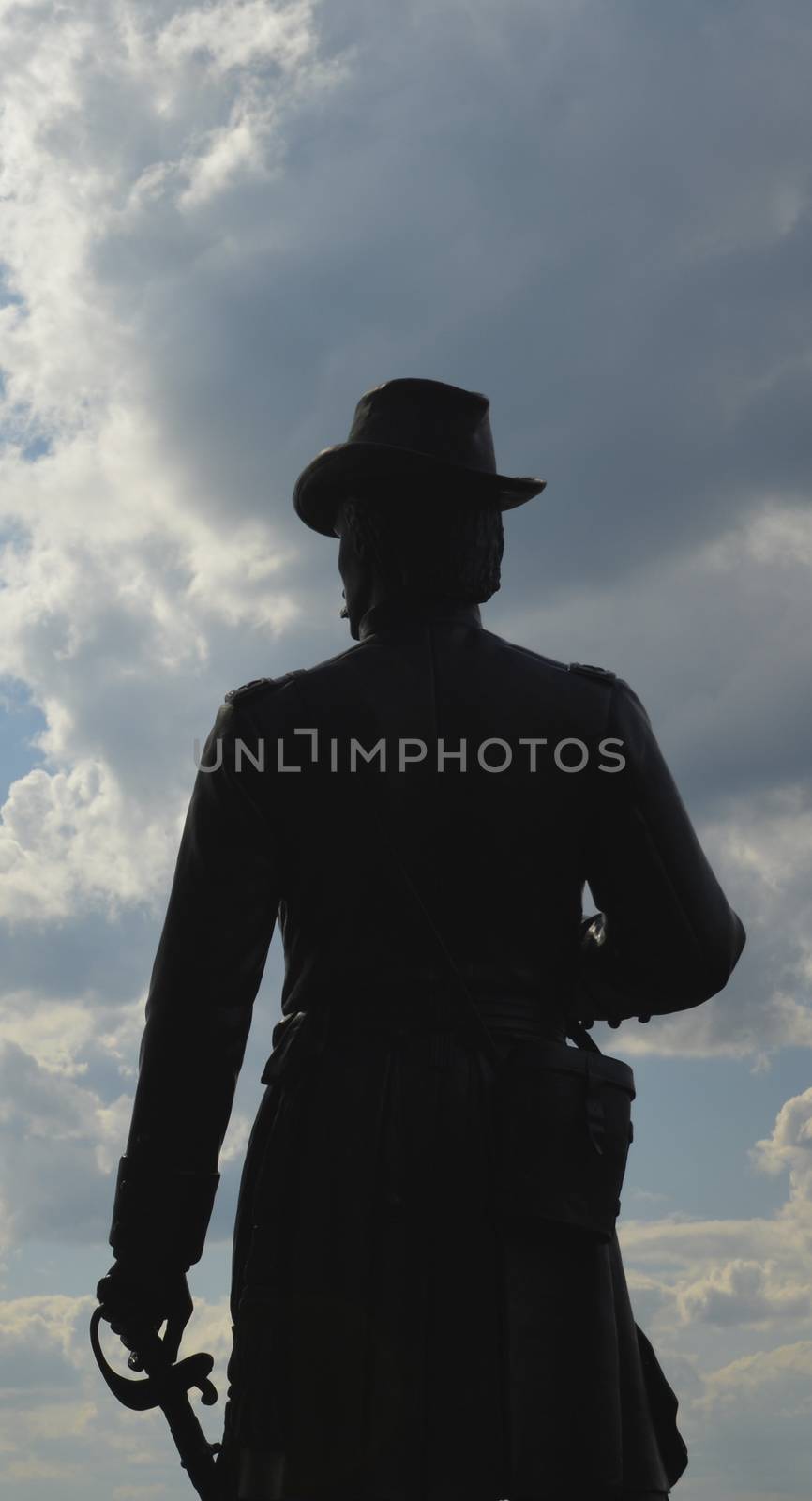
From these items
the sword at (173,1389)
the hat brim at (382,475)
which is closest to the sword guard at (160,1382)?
the sword at (173,1389)

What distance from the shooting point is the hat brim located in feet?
24.6

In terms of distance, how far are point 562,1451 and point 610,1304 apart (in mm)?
531

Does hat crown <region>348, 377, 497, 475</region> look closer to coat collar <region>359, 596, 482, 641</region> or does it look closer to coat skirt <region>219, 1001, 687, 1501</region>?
coat collar <region>359, 596, 482, 641</region>

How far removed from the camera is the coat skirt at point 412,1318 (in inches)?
245

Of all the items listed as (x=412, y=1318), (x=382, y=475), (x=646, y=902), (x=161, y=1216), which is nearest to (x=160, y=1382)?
(x=161, y=1216)

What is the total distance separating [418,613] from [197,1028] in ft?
6.18

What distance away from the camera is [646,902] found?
7.07 m

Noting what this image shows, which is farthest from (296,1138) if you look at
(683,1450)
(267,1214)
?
(683,1450)

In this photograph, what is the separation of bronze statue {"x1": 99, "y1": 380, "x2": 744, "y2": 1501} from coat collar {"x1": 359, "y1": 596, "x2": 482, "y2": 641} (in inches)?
0.6

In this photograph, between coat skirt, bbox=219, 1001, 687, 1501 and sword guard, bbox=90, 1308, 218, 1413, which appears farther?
sword guard, bbox=90, 1308, 218, 1413

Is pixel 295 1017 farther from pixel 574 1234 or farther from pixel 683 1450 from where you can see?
pixel 683 1450

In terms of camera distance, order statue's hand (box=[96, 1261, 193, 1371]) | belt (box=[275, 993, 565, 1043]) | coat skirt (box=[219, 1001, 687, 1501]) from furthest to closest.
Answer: statue's hand (box=[96, 1261, 193, 1371]), belt (box=[275, 993, 565, 1043]), coat skirt (box=[219, 1001, 687, 1501])

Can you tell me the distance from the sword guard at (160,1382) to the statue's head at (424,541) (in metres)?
3.03

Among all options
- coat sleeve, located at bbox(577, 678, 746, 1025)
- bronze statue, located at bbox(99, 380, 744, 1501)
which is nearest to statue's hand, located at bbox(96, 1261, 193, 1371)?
bronze statue, located at bbox(99, 380, 744, 1501)
